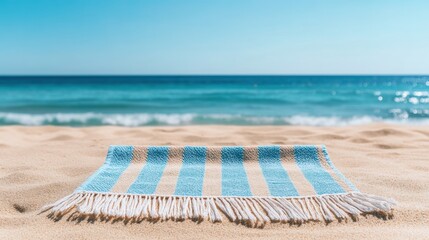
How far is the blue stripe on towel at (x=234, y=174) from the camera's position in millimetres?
2004

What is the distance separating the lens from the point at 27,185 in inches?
92.4

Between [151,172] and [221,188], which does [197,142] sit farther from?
[221,188]

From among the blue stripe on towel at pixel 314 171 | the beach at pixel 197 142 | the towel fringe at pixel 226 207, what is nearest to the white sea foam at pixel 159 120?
the beach at pixel 197 142

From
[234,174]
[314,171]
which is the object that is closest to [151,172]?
[234,174]

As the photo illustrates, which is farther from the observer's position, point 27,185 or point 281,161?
point 281,161

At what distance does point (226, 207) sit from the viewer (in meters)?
1.85

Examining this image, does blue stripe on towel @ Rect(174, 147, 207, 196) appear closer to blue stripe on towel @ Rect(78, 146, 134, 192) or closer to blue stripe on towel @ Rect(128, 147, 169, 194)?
blue stripe on towel @ Rect(128, 147, 169, 194)

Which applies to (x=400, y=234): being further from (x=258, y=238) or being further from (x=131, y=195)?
(x=131, y=195)

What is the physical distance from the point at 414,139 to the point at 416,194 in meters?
2.06

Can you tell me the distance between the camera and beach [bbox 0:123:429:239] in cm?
168

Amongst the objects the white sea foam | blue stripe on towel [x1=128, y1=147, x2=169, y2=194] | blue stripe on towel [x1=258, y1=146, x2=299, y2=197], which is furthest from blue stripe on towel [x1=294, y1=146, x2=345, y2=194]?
the white sea foam

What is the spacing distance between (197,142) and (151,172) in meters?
1.71

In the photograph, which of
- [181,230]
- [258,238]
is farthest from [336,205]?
[181,230]

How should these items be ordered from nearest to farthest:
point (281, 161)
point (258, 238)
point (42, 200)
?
point (258, 238), point (42, 200), point (281, 161)
